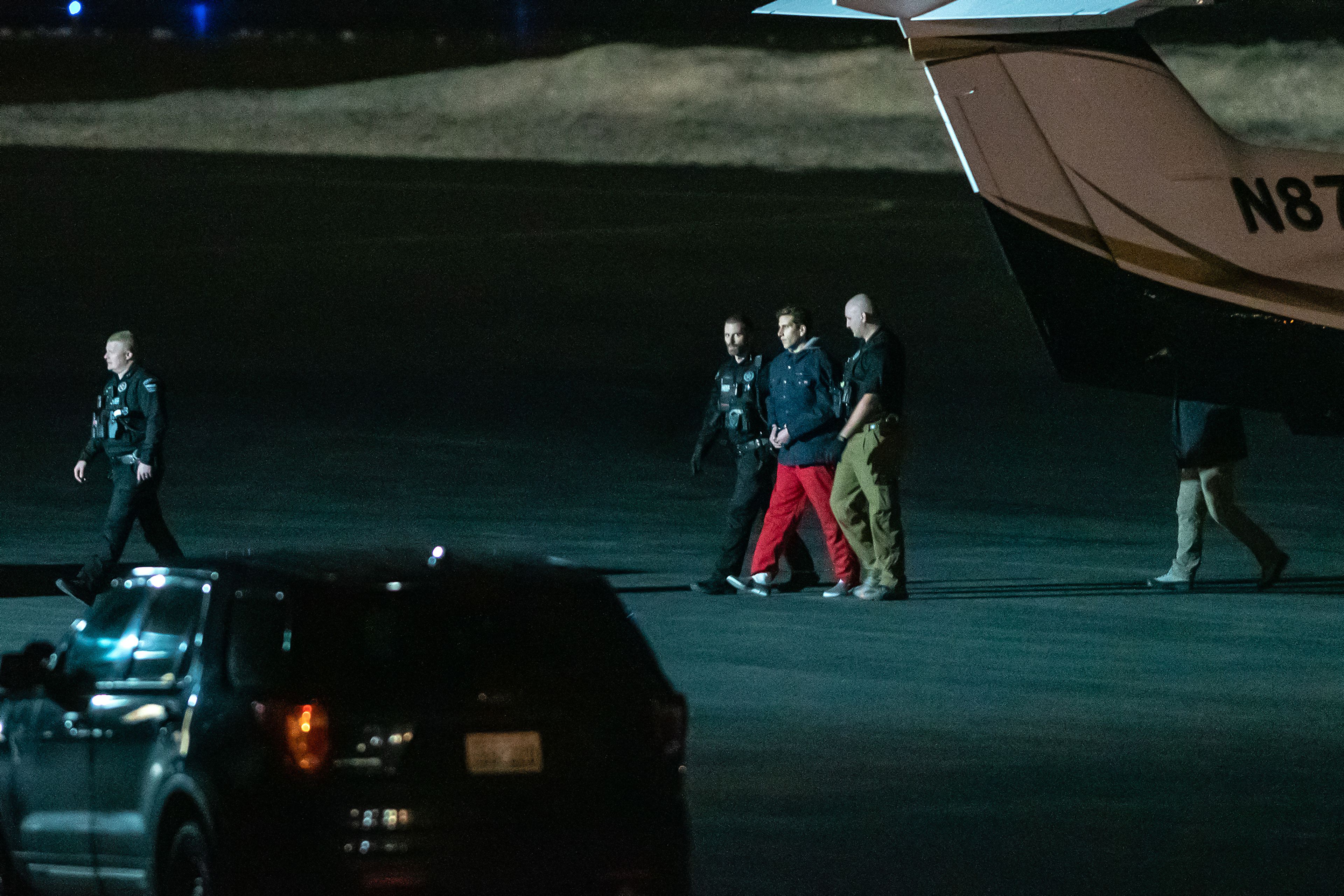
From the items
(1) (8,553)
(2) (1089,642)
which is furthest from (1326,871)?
(1) (8,553)

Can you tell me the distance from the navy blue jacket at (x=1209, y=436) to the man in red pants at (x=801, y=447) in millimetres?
2137

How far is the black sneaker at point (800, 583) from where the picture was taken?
567 inches

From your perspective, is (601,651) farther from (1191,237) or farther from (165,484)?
(165,484)

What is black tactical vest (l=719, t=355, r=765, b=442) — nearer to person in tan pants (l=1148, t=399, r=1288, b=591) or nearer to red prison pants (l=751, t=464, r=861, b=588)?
red prison pants (l=751, t=464, r=861, b=588)

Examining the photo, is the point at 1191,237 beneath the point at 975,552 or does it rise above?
above

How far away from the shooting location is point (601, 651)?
20.1 ft

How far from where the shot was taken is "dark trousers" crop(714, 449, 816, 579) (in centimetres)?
1400

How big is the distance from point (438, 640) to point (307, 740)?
0.46m

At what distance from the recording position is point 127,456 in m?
13.7

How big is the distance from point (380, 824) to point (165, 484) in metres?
15.1

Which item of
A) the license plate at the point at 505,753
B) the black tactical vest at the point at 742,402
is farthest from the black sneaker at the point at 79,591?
the license plate at the point at 505,753

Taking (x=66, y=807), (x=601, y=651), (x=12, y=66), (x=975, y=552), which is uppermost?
(x=12, y=66)

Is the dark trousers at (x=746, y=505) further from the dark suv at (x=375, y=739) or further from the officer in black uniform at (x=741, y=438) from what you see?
the dark suv at (x=375, y=739)

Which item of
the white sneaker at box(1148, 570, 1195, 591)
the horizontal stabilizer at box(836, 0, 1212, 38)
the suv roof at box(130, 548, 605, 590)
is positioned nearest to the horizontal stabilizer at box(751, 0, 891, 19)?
the horizontal stabilizer at box(836, 0, 1212, 38)
